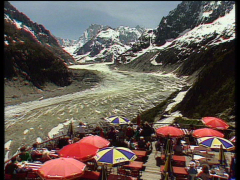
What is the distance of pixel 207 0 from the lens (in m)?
177

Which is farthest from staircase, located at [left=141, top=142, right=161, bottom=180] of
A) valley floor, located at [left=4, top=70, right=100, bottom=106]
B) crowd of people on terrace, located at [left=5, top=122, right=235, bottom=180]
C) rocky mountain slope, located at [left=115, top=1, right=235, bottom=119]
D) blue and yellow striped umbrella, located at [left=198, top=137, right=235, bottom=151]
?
valley floor, located at [left=4, top=70, right=100, bottom=106]

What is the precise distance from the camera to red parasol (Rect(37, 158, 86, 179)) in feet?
23.4

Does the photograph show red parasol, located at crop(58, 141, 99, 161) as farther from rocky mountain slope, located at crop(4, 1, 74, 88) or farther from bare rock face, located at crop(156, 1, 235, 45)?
bare rock face, located at crop(156, 1, 235, 45)

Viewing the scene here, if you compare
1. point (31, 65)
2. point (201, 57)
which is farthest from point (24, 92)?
point (201, 57)

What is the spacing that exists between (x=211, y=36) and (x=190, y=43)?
11980mm

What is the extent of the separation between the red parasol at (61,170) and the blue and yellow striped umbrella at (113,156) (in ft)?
2.87

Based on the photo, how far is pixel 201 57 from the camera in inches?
3477

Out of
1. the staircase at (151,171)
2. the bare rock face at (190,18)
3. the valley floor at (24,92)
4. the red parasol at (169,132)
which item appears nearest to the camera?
the staircase at (151,171)

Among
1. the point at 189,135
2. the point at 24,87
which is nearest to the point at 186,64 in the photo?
the point at 24,87


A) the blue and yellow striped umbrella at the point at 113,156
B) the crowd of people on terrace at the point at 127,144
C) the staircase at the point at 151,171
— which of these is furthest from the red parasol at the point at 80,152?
the staircase at the point at 151,171

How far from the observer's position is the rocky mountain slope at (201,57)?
76.7 feet

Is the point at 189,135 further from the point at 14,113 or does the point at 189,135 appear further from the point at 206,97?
the point at 14,113

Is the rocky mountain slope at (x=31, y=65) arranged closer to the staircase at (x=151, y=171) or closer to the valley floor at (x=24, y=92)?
the valley floor at (x=24, y=92)

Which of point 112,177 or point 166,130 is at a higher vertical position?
point 166,130
